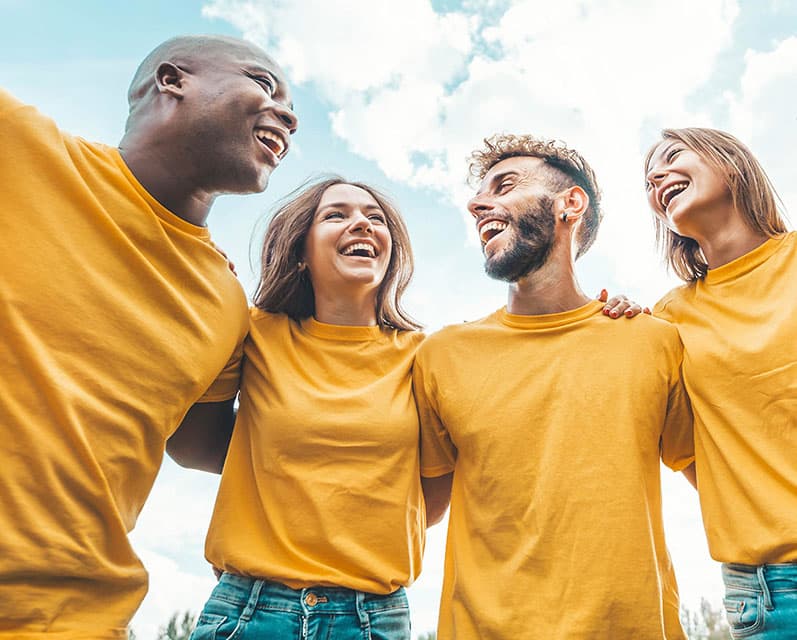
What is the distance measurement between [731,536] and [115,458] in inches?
95.5

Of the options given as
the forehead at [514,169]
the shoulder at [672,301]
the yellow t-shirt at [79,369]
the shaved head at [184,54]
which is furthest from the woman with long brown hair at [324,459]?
the shoulder at [672,301]

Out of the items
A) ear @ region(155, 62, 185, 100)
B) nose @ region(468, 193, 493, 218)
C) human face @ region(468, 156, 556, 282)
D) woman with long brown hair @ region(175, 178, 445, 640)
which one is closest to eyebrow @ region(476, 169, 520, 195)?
human face @ region(468, 156, 556, 282)

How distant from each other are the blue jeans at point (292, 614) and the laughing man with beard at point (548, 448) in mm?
319

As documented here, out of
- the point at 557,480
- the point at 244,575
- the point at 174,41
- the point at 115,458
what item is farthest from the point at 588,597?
the point at 174,41

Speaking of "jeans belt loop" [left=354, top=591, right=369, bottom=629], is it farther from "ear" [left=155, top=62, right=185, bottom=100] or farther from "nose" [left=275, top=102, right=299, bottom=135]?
"ear" [left=155, top=62, right=185, bottom=100]

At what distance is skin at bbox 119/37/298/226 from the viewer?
305 centimetres

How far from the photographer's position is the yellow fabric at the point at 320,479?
9.91ft

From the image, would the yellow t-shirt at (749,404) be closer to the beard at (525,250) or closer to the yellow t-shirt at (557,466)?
the yellow t-shirt at (557,466)

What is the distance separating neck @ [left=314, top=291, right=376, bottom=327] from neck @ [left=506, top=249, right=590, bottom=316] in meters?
0.79

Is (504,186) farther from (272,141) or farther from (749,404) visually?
(749,404)

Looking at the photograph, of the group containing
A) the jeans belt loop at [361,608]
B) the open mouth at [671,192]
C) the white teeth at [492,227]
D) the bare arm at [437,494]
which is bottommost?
the jeans belt loop at [361,608]

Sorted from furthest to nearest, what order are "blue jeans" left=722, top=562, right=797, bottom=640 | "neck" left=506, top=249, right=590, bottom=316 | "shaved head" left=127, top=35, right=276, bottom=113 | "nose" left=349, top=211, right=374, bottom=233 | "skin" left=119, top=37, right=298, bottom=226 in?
"nose" left=349, top=211, right=374, bottom=233, "neck" left=506, top=249, right=590, bottom=316, "shaved head" left=127, top=35, right=276, bottom=113, "skin" left=119, top=37, right=298, bottom=226, "blue jeans" left=722, top=562, right=797, bottom=640

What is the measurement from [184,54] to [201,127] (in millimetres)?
431

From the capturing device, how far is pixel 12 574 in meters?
2.17
